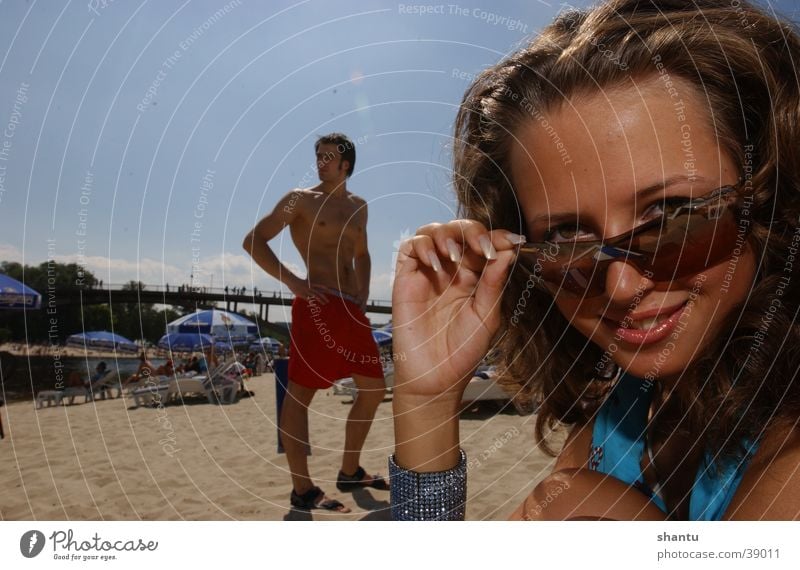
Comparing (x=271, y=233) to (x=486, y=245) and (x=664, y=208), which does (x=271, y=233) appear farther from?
(x=664, y=208)

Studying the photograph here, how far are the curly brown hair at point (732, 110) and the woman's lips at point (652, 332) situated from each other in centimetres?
13

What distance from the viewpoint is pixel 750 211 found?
89 centimetres

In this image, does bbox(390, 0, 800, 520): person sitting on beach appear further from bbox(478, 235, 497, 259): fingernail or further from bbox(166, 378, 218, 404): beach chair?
bbox(166, 378, 218, 404): beach chair

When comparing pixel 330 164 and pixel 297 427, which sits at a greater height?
pixel 330 164

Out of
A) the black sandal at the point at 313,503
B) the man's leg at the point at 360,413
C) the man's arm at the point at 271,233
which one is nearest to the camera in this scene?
the man's arm at the point at 271,233

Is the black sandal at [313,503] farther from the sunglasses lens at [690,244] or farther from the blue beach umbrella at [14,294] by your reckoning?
the sunglasses lens at [690,244]

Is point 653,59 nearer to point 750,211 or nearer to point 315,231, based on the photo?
point 750,211

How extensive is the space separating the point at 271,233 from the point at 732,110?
136cm

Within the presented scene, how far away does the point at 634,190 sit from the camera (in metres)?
0.85

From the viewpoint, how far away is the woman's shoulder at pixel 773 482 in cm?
82

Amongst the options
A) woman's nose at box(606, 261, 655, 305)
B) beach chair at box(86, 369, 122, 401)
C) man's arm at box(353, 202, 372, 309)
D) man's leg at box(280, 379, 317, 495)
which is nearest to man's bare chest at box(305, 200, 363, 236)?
man's arm at box(353, 202, 372, 309)

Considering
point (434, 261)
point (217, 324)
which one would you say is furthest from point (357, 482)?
point (217, 324)

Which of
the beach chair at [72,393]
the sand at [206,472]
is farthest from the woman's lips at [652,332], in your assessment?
the beach chair at [72,393]
